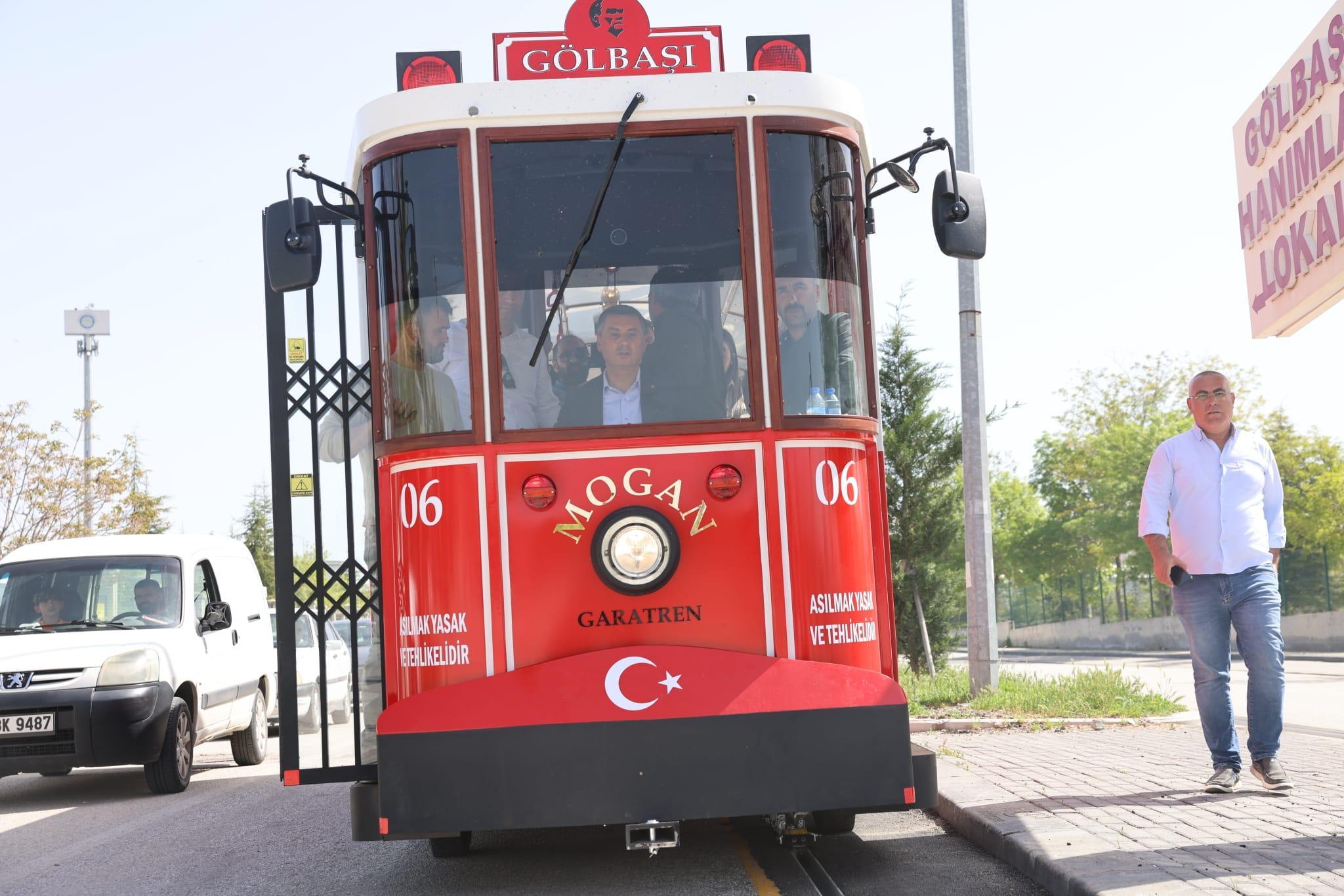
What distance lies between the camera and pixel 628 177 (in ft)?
19.4

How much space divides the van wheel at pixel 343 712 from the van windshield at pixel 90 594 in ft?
14.6

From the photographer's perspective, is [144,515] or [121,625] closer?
[121,625]

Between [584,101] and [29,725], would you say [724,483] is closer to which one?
[584,101]

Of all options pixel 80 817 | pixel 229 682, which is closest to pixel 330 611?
pixel 80 817

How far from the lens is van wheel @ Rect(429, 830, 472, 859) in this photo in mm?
6609

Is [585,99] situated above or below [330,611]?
above

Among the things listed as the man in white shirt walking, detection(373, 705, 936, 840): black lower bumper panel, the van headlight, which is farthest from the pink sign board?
the van headlight

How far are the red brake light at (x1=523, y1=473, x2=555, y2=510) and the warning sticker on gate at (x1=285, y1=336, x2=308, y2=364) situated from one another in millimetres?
1389

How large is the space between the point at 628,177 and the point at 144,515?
30615 mm

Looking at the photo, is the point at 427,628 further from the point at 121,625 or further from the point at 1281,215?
the point at 121,625

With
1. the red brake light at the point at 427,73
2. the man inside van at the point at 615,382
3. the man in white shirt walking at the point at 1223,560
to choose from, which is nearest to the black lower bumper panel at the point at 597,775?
the man inside van at the point at 615,382

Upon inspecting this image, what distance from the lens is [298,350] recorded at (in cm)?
637

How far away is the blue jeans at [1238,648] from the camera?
6.80 metres

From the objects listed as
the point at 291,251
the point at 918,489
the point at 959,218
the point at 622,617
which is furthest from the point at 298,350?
the point at 918,489
